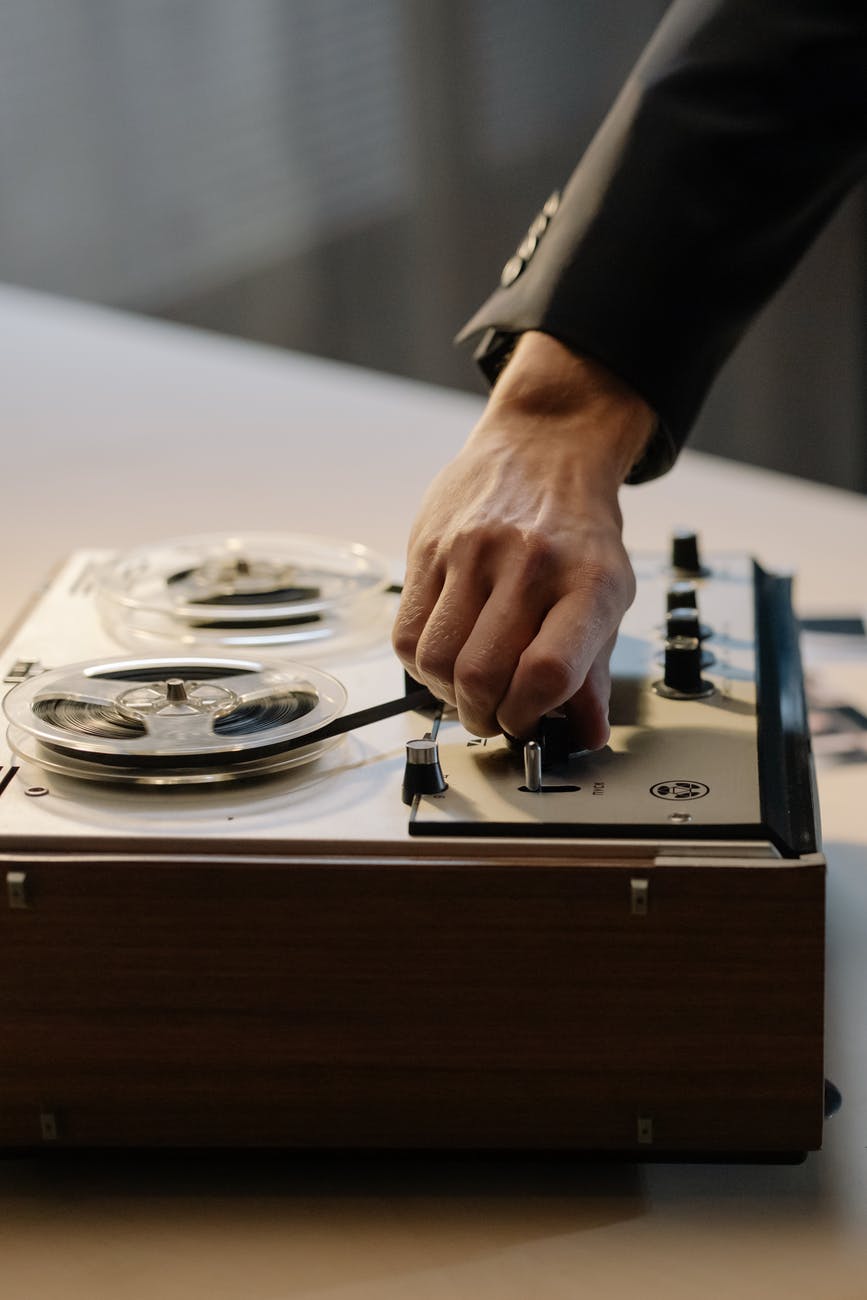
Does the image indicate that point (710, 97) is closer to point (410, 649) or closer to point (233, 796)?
point (410, 649)

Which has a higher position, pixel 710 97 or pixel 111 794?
pixel 710 97

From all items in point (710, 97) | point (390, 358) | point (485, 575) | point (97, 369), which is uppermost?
point (710, 97)

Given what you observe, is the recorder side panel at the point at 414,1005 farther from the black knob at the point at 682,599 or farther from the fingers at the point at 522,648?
the black knob at the point at 682,599

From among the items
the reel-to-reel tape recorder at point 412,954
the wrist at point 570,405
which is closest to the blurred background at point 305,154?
the wrist at point 570,405

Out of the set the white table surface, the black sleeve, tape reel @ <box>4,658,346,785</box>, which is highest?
the black sleeve

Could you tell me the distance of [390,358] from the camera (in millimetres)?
4922

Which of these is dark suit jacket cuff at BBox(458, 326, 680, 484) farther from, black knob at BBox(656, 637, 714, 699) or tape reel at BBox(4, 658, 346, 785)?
tape reel at BBox(4, 658, 346, 785)

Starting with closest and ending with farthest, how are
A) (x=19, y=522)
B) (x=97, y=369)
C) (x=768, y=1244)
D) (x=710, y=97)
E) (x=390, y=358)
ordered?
(x=768, y=1244), (x=710, y=97), (x=19, y=522), (x=97, y=369), (x=390, y=358)

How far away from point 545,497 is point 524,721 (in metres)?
0.15

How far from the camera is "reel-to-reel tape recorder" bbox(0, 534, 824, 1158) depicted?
75 cm

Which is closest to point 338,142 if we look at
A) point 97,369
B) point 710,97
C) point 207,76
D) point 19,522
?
point 207,76

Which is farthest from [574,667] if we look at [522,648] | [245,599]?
[245,599]

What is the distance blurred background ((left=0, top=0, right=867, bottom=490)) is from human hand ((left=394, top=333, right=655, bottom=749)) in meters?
3.07

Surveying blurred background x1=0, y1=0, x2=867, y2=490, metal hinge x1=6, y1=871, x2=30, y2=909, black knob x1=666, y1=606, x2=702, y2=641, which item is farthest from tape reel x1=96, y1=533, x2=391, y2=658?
blurred background x1=0, y1=0, x2=867, y2=490
